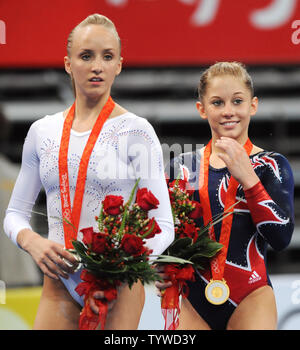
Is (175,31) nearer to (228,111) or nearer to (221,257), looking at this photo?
(228,111)

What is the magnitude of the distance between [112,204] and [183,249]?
1.46ft

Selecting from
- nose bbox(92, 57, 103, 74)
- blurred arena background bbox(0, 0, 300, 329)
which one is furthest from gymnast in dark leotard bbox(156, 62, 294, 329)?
nose bbox(92, 57, 103, 74)

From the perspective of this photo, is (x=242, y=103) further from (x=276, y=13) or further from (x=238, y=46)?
(x=276, y=13)

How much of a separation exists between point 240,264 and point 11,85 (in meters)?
1.63

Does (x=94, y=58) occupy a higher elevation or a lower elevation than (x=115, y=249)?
higher

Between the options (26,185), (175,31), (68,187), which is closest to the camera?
(68,187)

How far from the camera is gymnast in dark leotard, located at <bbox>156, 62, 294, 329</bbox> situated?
2303mm

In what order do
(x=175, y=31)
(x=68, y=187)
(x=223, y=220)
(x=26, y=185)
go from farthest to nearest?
(x=175, y=31) → (x=223, y=220) → (x=26, y=185) → (x=68, y=187)

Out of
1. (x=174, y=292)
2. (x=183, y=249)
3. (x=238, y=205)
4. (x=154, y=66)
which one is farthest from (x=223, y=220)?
(x=154, y=66)

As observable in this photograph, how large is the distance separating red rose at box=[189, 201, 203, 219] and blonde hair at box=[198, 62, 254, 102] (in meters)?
0.47

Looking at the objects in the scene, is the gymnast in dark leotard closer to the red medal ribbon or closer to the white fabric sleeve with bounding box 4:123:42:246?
the red medal ribbon

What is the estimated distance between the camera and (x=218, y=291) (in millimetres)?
2373

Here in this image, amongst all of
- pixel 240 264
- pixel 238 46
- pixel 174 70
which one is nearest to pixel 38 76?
pixel 174 70

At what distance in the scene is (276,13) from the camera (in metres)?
2.93
